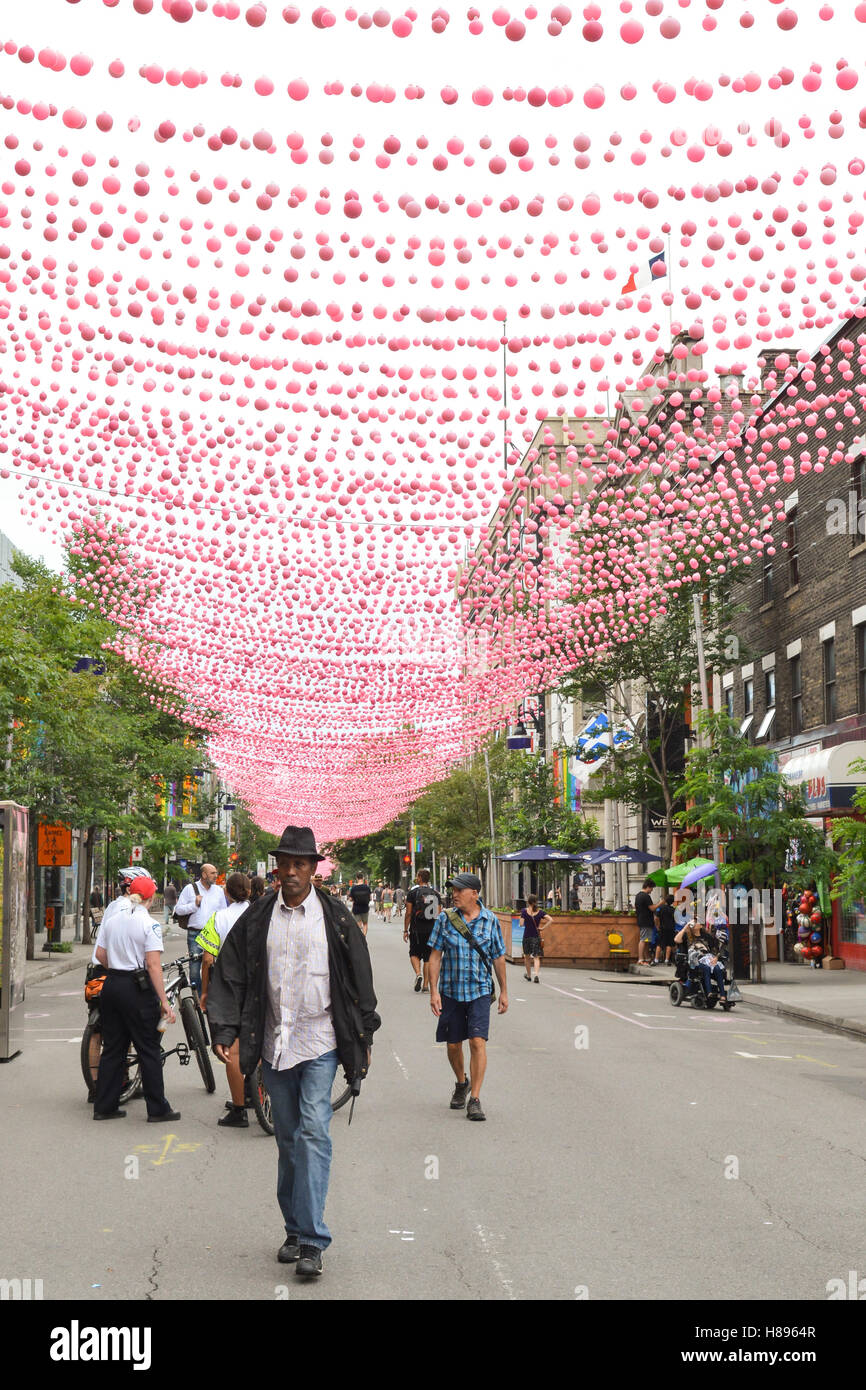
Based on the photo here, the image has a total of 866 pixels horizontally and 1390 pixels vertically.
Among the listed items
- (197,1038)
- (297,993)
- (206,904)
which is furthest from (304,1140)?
(206,904)

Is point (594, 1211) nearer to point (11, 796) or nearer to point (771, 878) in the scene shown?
point (771, 878)

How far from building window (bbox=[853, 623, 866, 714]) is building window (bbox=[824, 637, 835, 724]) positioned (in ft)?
4.54

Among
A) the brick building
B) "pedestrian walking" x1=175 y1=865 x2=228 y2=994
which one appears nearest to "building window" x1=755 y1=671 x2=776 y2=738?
the brick building

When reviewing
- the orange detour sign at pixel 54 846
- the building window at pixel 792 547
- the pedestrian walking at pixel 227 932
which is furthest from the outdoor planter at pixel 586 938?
the pedestrian walking at pixel 227 932

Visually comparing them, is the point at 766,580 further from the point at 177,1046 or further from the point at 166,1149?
the point at 166,1149

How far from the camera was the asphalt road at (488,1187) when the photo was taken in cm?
634

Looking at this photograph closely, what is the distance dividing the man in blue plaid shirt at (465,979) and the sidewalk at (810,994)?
28.6 ft

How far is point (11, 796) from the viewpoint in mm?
32094

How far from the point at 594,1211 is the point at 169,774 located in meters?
39.6

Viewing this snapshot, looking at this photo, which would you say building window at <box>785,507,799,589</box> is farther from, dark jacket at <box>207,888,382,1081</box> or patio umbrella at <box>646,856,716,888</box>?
dark jacket at <box>207,888,382,1081</box>

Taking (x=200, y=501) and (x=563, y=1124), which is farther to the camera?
(x=200, y=501)

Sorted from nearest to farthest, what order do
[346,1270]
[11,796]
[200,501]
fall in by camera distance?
1. [346,1270]
2. [200,501]
3. [11,796]

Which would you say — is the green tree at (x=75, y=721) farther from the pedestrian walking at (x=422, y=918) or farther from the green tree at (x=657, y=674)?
the green tree at (x=657, y=674)

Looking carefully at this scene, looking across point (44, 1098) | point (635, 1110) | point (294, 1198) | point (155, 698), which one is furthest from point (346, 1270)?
point (155, 698)
